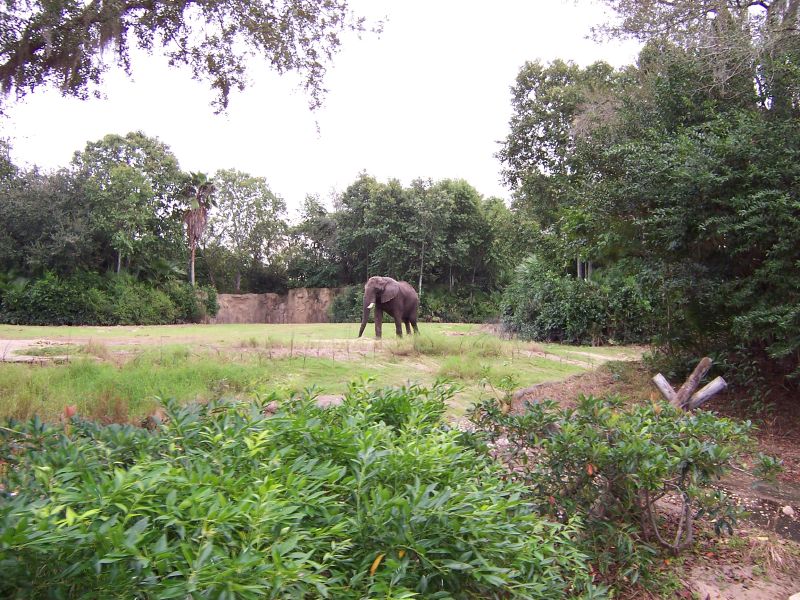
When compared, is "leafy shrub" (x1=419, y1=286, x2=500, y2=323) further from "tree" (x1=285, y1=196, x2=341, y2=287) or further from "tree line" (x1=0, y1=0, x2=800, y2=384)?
"tree" (x1=285, y1=196, x2=341, y2=287)

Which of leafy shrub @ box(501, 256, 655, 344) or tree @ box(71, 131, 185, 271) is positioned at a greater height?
tree @ box(71, 131, 185, 271)

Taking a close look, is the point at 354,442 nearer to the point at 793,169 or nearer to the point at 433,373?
the point at 793,169

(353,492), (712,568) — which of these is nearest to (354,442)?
Answer: (353,492)

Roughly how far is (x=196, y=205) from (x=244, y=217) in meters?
6.03

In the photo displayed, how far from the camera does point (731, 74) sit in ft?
23.7

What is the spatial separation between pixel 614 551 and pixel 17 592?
9.17ft

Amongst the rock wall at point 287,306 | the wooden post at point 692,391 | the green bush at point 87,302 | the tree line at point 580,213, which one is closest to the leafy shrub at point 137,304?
the green bush at point 87,302

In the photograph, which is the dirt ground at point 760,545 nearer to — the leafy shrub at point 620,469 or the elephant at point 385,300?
the leafy shrub at point 620,469

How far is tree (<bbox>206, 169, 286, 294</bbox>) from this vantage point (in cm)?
3831

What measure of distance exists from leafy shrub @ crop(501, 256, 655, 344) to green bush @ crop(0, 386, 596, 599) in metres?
15.1

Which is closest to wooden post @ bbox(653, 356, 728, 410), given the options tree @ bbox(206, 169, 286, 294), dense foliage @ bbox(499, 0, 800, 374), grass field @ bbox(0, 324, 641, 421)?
dense foliage @ bbox(499, 0, 800, 374)

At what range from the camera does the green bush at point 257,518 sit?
1.25 metres

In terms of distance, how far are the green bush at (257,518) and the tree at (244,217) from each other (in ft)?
126

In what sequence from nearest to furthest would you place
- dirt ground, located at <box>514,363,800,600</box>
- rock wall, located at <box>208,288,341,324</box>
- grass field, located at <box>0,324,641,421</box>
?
dirt ground, located at <box>514,363,800,600</box> < grass field, located at <box>0,324,641,421</box> < rock wall, located at <box>208,288,341,324</box>
